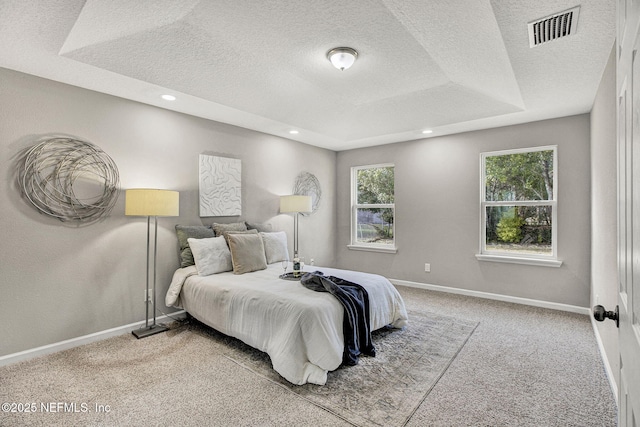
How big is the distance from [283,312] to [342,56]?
2.09 m

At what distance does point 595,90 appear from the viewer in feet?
10.5

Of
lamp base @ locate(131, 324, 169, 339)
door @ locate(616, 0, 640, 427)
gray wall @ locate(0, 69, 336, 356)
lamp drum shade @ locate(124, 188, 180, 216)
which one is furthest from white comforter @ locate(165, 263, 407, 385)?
door @ locate(616, 0, 640, 427)

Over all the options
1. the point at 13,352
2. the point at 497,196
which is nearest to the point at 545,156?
the point at 497,196

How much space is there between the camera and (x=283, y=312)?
255 centimetres

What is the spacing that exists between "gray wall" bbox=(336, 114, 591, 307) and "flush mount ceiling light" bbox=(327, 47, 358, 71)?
283cm

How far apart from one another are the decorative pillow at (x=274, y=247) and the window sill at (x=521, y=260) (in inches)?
109

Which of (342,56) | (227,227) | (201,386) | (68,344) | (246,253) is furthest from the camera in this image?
(227,227)

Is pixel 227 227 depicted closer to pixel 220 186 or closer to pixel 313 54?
pixel 220 186

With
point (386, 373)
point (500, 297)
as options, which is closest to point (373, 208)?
point (500, 297)

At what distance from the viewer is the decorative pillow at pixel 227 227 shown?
12.9 ft

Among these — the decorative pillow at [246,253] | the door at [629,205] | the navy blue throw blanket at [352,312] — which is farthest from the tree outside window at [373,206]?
the door at [629,205]

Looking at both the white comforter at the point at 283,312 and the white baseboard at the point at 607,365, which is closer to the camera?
the white baseboard at the point at 607,365

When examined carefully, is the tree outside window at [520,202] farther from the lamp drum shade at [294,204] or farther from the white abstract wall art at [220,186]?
the white abstract wall art at [220,186]

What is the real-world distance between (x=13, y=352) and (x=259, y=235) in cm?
237
